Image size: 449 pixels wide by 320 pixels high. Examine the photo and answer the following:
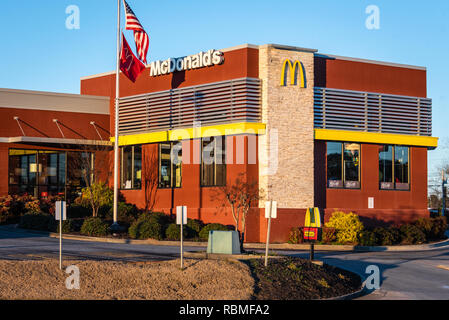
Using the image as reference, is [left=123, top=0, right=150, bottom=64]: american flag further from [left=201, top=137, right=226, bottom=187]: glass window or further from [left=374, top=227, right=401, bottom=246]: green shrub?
[left=374, top=227, right=401, bottom=246]: green shrub

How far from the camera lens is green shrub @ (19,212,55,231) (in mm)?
32969

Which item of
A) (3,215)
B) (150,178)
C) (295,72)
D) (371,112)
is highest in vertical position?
(295,72)

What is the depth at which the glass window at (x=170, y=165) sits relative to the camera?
35781 millimetres

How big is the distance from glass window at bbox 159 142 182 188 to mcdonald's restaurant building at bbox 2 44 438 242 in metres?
0.06

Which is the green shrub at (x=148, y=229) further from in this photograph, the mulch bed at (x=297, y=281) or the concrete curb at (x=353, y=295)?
the concrete curb at (x=353, y=295)

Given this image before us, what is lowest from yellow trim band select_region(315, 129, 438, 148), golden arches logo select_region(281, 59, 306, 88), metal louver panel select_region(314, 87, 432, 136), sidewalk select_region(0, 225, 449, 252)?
sidewalk select_region(0, 225, 449, 252)

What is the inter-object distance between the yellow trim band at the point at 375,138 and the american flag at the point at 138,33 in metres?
10.4

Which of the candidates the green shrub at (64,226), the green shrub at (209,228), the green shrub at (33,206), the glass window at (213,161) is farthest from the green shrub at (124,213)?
the green shrub at (209,228)

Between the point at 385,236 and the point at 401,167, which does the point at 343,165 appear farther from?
the point at 385,236

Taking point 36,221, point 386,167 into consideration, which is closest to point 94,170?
point 36,221

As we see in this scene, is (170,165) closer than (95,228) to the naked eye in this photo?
No

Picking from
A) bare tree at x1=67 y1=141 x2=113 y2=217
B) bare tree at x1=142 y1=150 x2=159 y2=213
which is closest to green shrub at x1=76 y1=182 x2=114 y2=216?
bare tree at x1=67 y1=141 x2=113 y2=217

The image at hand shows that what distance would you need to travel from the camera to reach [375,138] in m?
36.1

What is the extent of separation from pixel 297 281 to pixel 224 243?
4.33 meters
